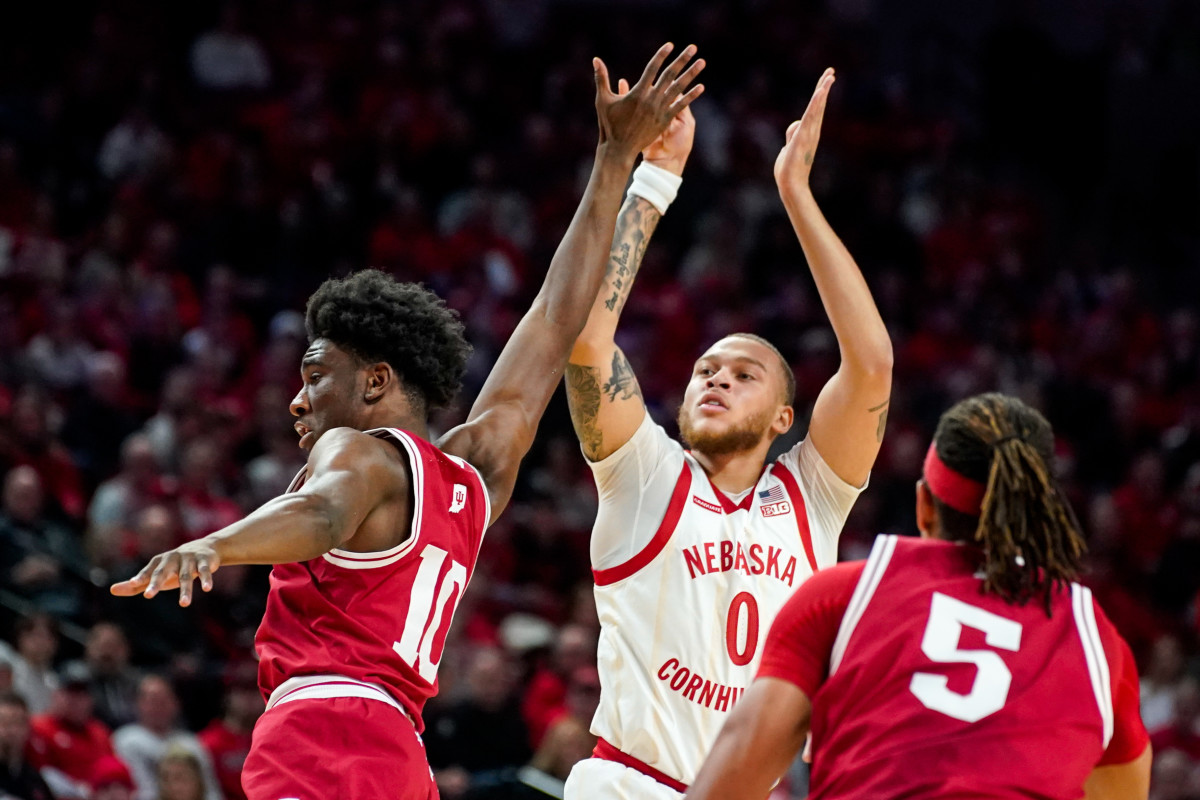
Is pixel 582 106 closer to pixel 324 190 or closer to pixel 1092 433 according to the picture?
pixel 324 190

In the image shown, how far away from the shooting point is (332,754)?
11.5 ft

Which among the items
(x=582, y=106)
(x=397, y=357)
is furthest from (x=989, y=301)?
(x=397, y=357)

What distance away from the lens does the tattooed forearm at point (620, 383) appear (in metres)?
4.91

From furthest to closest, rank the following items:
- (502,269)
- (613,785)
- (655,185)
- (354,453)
A: (502,269), (655,185), (613,785), (354,453)

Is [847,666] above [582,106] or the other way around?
the other way around

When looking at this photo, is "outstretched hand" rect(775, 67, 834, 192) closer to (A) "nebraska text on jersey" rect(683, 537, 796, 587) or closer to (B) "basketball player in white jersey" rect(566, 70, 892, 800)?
(B) "basketball player in white jersey" rect(566, 70, 892, 800)

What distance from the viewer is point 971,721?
9.44ft

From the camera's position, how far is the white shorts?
4.54 m

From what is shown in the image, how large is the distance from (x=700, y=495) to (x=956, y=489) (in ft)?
6.08

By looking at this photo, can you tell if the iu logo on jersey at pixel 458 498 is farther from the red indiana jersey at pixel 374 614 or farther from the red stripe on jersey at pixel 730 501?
the red stripe on jersey at pixel 730 501

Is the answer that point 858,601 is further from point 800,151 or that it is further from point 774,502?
point 800,151

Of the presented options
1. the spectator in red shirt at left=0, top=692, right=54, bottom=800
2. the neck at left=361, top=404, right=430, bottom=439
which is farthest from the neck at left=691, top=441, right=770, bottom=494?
the spectator in red shirt at left=0, top=692, right=54, bottom=800

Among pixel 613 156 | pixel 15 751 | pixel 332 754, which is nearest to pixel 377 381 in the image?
pixel 332 754

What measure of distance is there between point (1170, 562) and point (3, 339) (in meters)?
9.31
